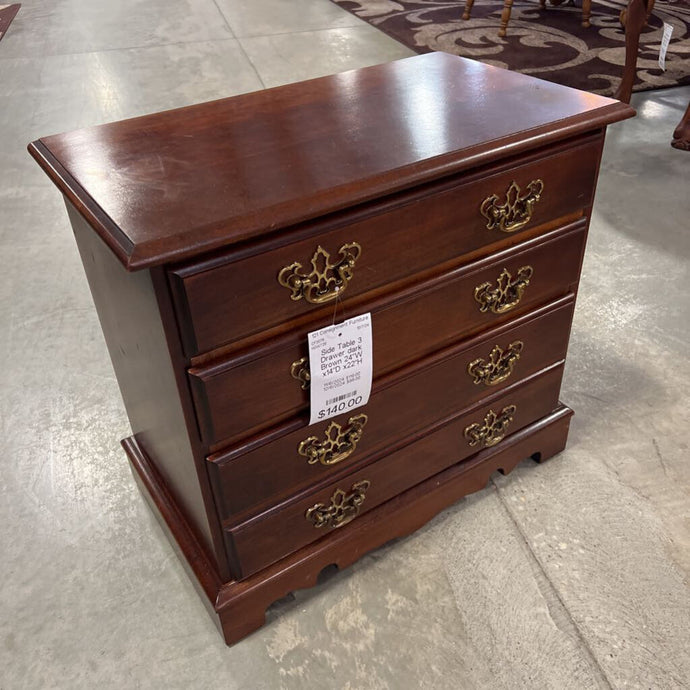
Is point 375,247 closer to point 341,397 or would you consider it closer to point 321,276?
point 321,276

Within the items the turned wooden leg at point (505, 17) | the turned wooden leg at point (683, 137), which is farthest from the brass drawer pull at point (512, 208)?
the turned wooden leg at point (505, 17)

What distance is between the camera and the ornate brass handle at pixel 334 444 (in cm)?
106

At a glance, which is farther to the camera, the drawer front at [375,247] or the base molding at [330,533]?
the base molding at [330,533]

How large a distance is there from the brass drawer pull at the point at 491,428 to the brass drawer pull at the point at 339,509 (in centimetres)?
24

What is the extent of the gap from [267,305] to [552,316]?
62 centimetres

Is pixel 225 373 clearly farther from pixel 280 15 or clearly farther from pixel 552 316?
pixel 280 15

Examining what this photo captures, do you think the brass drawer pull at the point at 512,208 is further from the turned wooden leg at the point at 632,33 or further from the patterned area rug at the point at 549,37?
the patterned area rug at the point at 549,37

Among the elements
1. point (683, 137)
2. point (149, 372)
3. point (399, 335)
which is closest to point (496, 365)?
point (399, 335)

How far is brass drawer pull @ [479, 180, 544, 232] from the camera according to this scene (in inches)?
40.2

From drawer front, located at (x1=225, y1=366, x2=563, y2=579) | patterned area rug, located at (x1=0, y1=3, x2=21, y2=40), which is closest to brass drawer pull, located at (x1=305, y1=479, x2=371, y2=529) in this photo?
drawer front, located at (x1=225, y1=366, x2=563, y2=579)

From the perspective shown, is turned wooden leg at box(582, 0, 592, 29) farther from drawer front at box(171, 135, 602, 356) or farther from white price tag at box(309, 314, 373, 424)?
white price tag at box(309, 314, 373, 424)

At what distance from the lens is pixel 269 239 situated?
0.83 meters

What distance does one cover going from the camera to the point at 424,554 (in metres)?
1.32

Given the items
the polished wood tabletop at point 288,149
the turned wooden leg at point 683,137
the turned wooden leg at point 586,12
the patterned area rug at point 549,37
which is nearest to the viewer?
the polished wood tabletop at point 288,149
